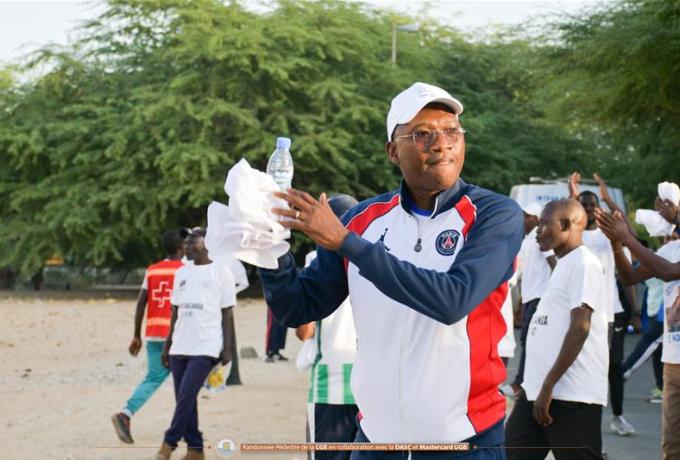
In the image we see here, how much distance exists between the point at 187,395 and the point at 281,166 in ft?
17.4

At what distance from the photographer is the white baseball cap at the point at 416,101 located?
363cm

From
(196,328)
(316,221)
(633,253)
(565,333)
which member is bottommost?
(196,328)

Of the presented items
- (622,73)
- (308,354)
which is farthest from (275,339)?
(308,354)

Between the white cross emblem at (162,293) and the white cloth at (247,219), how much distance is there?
279 inches

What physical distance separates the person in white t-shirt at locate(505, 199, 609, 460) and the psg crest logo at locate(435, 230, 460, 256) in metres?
2.50

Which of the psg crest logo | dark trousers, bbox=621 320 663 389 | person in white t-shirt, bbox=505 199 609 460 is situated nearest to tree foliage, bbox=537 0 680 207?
dark trousers, bbox=621 320 663 389

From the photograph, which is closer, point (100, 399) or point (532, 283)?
point (532, 283)

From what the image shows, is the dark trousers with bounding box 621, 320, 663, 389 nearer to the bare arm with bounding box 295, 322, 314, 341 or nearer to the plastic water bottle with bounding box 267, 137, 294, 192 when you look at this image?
the bare arm with bounding box 295, 322, 314, 341

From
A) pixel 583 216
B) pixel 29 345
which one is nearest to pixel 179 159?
pixel 29 345

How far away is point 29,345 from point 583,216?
1558cm

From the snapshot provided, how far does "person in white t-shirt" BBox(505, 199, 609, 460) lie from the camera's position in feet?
19.5

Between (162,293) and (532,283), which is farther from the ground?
(532,283)

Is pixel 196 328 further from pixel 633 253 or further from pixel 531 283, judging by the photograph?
pixel 633 253

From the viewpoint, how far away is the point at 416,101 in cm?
364
